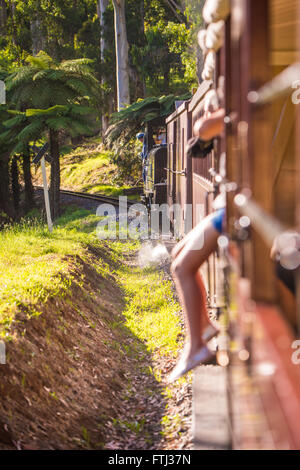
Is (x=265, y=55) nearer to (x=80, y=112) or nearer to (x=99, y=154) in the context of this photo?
(x=80, y=112)

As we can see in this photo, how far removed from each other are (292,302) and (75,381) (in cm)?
276

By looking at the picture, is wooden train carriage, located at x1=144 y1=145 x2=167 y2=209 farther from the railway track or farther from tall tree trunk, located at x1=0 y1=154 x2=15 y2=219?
tall tree trunk, located at x1=0 y1=154 x2=15 y2=219

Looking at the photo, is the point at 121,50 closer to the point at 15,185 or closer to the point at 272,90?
the point at 15,185

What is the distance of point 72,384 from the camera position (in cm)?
496

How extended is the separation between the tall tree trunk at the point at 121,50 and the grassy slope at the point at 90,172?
3.98 m

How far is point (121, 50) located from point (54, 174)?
11.1m

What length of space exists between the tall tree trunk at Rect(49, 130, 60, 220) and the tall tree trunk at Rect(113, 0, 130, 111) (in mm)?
7951

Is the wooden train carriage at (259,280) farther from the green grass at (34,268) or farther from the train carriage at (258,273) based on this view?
the green grass at (34,268)

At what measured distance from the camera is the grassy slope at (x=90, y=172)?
30.1 m

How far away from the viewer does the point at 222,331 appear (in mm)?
3963

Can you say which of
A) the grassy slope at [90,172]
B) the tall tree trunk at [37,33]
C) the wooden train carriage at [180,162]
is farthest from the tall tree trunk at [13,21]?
the wooden train carriage at [180,162]

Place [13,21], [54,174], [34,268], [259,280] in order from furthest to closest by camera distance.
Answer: [13,21] < [54,174] < [34,268] < [259,280]

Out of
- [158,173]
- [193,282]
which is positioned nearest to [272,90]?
[193,282]

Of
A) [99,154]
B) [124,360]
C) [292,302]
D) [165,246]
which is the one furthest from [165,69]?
[292,302]
